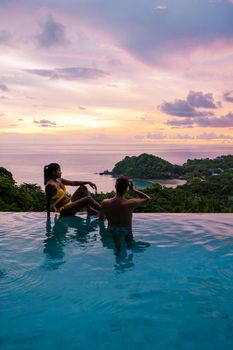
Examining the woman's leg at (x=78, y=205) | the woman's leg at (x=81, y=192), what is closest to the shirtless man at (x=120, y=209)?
the woman's leg at (x=78, y=205)

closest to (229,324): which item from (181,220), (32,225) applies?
(181,220)

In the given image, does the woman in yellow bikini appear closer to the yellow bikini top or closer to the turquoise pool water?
the yellow bikini top

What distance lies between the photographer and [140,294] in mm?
4719

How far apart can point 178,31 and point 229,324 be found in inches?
467

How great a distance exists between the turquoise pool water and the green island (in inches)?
413

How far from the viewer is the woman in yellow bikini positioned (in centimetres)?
799

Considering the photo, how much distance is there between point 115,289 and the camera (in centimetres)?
484

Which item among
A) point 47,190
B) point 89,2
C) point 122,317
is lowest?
point 122,317

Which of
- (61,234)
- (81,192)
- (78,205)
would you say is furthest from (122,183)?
(81,192)

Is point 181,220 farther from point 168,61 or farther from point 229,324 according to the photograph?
point 168,61

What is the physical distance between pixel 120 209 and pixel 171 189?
25.3 meters

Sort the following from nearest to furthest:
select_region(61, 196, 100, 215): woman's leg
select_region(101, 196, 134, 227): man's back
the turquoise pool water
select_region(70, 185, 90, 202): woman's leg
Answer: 1. the turquoise pool water
2. select_region(101, 196, 134, 227): man's back
3. select_region(61, 196, 100, 215): woman's leg
4. select_region(70, 185, 90, 202): woman's leg

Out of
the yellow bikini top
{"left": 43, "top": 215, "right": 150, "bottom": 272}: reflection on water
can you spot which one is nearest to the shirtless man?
{"left": 43, "top": 215, "right": 150, "bottom": 272}: reflection on water

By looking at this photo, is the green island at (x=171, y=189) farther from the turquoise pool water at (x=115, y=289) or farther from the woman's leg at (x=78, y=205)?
the turquoise pool water at (x=115, y=289)
